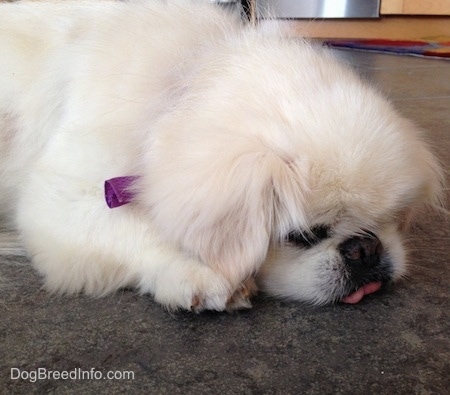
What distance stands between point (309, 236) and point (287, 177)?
0.41 feet

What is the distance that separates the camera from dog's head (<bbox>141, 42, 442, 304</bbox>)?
2.83 ft

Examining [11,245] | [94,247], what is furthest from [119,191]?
[11,245]

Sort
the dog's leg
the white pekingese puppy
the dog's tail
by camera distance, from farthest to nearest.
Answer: the dog's tail, the dog's leg, the white pekingese puppy

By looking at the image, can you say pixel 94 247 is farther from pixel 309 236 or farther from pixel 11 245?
pixel 309 236

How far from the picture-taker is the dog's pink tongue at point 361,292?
3.21 ft

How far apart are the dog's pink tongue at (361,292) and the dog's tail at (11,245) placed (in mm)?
616

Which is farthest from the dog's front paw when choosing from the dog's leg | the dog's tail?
the dog's tail

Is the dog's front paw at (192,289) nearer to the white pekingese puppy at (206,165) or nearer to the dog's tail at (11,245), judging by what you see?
the white pekingese puppy at (206,165)

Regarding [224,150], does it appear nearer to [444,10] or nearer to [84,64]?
[84,64]

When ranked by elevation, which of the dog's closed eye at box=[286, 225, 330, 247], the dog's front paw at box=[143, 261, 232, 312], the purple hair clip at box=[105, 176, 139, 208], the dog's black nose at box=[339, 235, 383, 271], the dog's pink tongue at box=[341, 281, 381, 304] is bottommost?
the dog's pink tongue at box=[341, 281, 381, 304]

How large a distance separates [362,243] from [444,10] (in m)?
4.77

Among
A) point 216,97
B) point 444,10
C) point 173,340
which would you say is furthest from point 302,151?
point 444,10

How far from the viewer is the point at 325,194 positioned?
0.88m

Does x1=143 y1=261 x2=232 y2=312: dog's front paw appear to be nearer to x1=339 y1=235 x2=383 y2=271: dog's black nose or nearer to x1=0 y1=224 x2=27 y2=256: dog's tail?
x1=339 y1=235 x2=383 y2=271: dog's black nose
